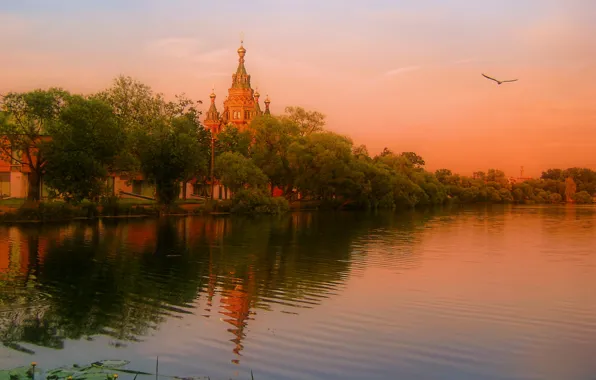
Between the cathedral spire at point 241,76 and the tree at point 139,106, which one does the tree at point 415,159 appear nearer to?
the cathedral spire at point 241,76

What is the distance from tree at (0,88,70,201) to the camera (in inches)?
1638

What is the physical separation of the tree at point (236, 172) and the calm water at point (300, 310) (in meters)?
30.7

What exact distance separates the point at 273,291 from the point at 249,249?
11.1 m

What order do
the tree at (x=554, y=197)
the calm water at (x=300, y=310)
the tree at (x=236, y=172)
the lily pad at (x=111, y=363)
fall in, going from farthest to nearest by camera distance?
the tree at (x=554, y=197), the tree at (x=236, y=172), the calm water at (x=300, y=310), the lily pad at (x=111, y=363)

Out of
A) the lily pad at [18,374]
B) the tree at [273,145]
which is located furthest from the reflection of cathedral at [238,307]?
the tree at [273,145]

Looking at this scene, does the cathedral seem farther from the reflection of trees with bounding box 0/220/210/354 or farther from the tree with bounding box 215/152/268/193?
the reflection of trees with bounding box 0/220/210/354

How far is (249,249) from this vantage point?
91.6 feet

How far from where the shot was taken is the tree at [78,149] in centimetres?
4131

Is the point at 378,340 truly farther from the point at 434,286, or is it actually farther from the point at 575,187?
the point at 575,187

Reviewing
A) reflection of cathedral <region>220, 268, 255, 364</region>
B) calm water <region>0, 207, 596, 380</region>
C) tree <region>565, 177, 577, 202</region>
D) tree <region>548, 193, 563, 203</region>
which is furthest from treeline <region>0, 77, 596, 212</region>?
tree <region>565, 177, 577, 202</region>

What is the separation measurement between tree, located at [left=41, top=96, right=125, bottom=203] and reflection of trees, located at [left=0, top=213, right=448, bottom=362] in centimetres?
853

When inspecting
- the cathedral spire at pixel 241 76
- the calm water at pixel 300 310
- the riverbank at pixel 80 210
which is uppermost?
the cathedral spire at pixel 241 76

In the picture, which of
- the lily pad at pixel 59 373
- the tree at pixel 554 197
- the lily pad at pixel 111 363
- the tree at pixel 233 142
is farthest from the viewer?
the tree at pixel 554 197

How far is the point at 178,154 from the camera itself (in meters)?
51.1
